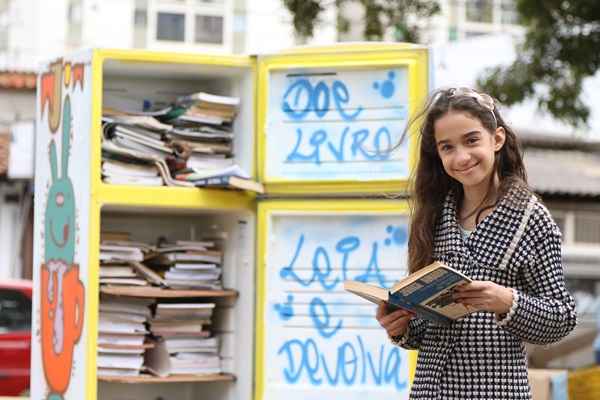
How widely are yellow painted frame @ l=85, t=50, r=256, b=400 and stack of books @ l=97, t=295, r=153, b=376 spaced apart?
0.74 ft

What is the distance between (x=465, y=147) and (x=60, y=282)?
331 cm

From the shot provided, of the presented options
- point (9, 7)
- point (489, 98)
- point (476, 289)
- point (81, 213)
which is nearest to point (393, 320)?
point (476, 289)

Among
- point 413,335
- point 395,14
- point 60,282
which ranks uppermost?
point 395,14

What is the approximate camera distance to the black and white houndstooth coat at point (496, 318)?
140 inches

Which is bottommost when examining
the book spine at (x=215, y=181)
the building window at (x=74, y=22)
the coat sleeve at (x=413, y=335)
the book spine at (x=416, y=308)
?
the coat sleeve at (x=413, y=335)

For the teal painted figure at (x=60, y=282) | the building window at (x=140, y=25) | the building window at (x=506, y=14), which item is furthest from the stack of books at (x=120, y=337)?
the building window at (x=506, y=14)

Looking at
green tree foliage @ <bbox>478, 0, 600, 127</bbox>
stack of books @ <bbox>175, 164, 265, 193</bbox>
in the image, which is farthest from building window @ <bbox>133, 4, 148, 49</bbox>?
stack of books @ <bbox>175, 164, 265, 193</bbox>

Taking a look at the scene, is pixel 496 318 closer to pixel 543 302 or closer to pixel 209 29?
pixel 543 302

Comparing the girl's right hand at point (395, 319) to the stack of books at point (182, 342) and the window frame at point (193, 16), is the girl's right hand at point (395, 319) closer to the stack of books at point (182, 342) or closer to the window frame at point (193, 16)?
the stack of books at point (182, 342)

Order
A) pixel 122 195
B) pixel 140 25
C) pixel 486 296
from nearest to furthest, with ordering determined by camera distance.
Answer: pixel 486 296 < pixel 122 195 < pixel 140 25

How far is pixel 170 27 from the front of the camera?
1074 inches

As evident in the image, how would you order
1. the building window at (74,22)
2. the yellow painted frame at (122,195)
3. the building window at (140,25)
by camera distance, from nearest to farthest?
1. the yellow painted frame at (122,195)
2. the building window at (74,22)
3. the building window at (140,25)

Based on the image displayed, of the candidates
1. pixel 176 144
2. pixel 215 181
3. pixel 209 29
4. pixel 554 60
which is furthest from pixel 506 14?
pixel 215 181

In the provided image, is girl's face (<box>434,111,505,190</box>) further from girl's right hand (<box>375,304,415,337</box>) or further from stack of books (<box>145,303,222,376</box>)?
stack of books (<box>145,303,222,376</box>)
